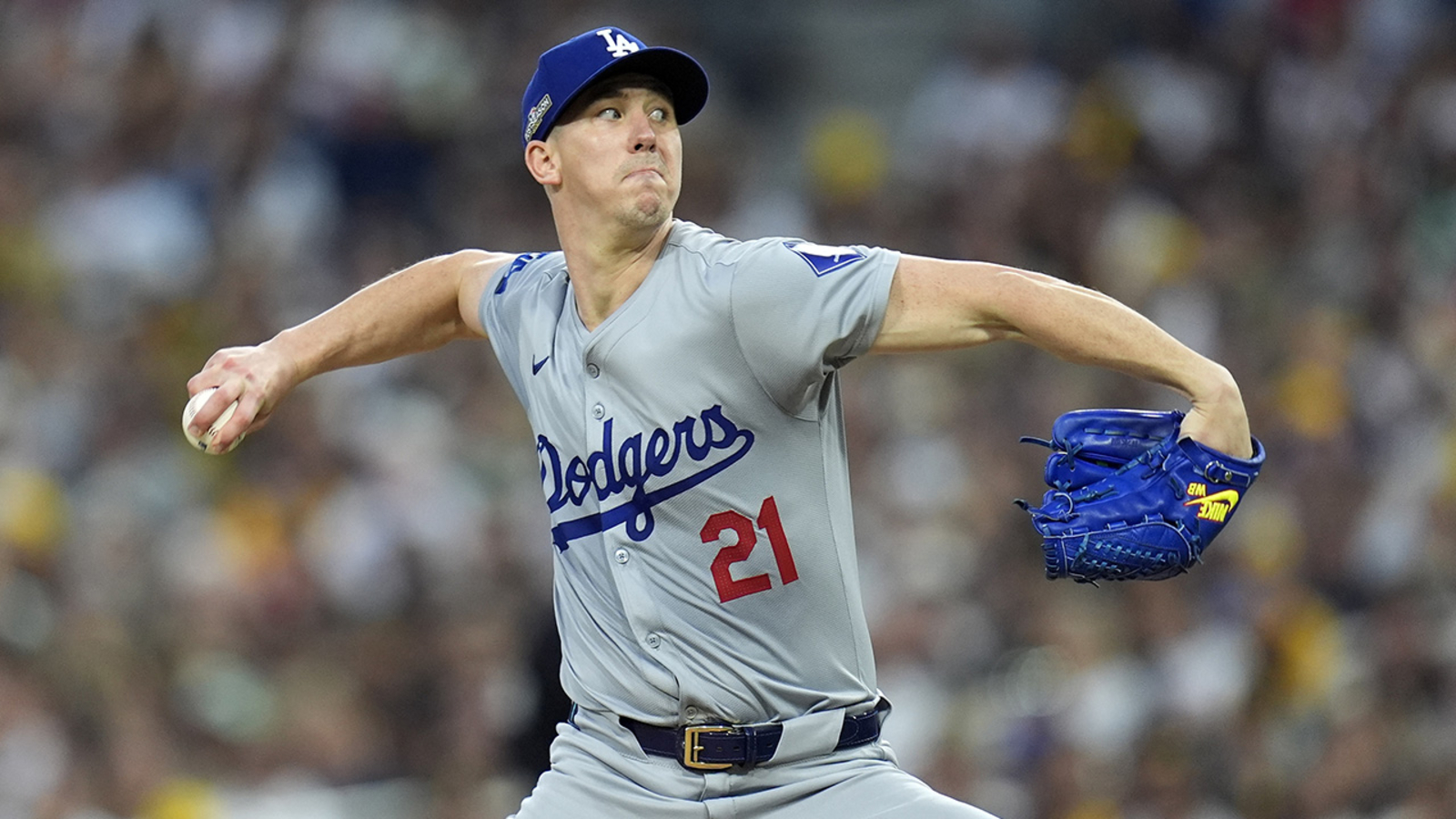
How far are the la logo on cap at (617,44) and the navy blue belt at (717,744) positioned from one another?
53.3 inches

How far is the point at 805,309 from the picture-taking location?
338 centimetres

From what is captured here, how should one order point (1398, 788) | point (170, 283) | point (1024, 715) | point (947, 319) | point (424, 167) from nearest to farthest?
point (947, 319) < point (1398, 788) < point (1024, 715) < point (170, 283) < point (424, 167)

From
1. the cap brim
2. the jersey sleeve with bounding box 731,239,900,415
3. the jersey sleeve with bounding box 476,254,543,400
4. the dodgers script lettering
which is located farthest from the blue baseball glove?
the jersey sleeve with bounding box 476,254,543,400

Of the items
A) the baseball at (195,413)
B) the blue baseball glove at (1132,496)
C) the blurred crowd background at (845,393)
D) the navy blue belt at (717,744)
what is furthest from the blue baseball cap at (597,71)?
the blurred crowd background at (845,393)

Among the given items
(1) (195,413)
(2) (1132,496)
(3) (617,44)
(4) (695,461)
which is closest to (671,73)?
(3) (617,44)

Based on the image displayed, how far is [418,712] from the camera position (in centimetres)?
708

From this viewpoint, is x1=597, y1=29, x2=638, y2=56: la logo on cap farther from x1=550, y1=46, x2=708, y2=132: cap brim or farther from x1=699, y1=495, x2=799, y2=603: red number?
x1=699, y1=495, x2=799, y2=603: red number

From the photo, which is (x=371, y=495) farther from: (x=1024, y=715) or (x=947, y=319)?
(x=947, y=319)

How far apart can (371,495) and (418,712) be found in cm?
133

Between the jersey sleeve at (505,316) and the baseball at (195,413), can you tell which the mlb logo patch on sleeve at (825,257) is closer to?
the jersey sleeve at (505,316)

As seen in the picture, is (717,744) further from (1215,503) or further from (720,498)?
(1215,503)

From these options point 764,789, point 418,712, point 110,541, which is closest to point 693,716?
point 764,789

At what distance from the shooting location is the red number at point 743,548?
11.5 ft

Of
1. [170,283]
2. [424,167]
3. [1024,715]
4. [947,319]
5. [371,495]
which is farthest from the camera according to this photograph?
[424,167]
